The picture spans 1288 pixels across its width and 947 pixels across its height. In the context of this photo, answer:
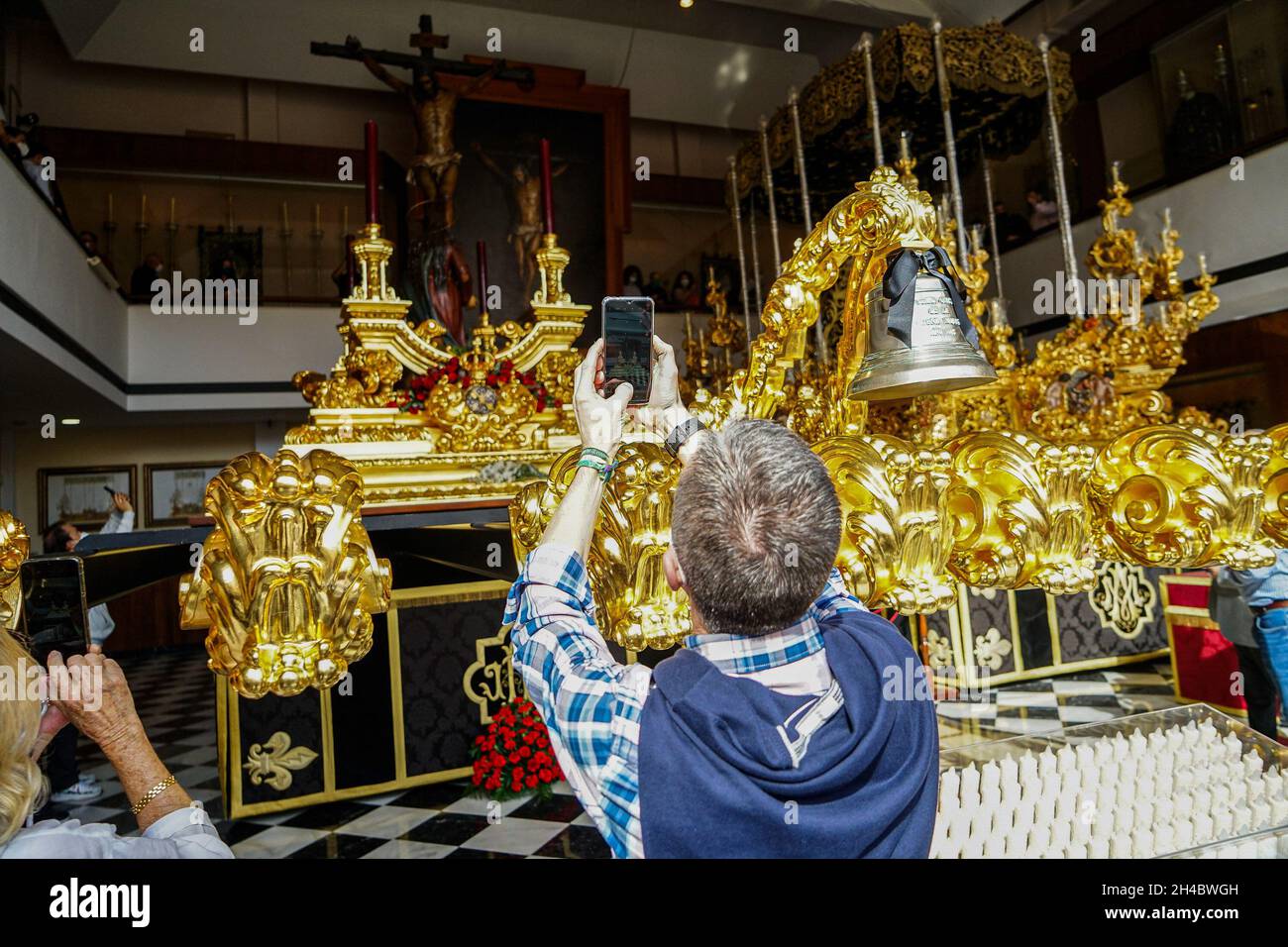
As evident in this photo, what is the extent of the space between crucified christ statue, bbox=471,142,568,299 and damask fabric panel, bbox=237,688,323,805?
3900 mm

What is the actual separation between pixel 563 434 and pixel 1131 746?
2.20m

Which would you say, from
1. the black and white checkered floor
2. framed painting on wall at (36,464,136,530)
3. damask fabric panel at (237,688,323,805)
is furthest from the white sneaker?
framed painting on wall at (36,464,136,530)

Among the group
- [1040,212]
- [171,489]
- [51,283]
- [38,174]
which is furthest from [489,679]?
[1040,212]

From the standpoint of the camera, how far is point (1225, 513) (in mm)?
966

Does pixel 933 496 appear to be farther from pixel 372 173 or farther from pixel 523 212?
pixel 523 212

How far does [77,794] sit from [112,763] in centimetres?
420

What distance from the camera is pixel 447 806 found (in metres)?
3.70

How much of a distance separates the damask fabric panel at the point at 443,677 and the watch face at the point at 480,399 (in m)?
1.45

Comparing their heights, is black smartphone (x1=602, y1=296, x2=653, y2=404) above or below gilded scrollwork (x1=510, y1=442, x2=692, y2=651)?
above

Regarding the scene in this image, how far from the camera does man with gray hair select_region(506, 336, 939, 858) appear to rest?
2.43ft

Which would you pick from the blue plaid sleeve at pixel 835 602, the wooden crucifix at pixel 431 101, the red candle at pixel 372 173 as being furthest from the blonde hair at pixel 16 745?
the wooden crucifix at pixel 431 101

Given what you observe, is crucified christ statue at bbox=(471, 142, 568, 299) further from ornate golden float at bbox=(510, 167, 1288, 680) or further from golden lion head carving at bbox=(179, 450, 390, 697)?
golden lion head carving at bbox=(179, 450, 390, 697)
